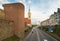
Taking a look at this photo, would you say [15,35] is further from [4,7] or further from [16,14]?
[4,7]

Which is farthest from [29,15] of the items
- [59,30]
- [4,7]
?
[4,7]

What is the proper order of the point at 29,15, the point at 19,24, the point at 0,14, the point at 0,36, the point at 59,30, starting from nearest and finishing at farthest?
the point at 0,36 → the point at 0,14 → the point at 19,24 → the point at 59,30 → the point at 29,15

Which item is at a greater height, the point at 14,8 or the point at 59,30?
the point at 14,8

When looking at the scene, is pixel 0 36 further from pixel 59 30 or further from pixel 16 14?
pixel 59 30

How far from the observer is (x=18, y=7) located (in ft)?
104

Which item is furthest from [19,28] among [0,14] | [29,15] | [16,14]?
[29,15]

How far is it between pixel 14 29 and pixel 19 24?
220 centimetres

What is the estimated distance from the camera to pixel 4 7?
3266 cm

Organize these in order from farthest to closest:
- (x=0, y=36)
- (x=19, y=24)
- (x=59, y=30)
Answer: (x=59, y=30)
(x=19, y=24)
(x=0, y=36)

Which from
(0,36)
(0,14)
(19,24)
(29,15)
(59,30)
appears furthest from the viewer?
(29,15)

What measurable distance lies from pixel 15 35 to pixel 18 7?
247 inches

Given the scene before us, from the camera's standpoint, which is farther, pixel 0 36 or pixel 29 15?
pixel 29 15

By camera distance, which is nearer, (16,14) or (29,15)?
(16,14)

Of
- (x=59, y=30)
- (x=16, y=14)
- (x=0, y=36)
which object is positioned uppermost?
(x=16, y=14)
